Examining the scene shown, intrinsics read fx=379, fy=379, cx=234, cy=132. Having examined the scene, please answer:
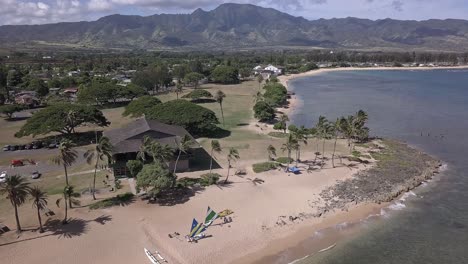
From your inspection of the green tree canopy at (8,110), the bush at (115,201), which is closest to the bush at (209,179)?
the bush at (115,201)

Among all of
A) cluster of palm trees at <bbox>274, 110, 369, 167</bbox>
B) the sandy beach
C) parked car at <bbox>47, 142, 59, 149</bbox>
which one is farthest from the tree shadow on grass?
parked car at <bbox>47, 142, 59, 149</bbox>

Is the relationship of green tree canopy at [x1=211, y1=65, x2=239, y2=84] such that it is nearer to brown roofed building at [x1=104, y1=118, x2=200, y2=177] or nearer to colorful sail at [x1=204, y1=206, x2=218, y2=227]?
brown roofed building at [x1=104, y1=118, x2=200, y2=177]

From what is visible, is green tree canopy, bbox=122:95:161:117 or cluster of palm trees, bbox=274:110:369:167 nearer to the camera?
cluster of palm trees, bbox=274:110:369:167

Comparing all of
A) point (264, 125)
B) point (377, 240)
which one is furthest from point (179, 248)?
point (264, 125)

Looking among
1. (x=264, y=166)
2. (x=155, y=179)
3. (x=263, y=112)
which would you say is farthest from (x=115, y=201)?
(x=263, y=112)

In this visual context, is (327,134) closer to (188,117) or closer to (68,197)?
(188,117)

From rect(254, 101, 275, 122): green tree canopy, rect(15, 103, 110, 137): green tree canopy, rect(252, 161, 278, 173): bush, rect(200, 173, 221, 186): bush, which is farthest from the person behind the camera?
rect(254, 101, 275, 122): green tree canopy
